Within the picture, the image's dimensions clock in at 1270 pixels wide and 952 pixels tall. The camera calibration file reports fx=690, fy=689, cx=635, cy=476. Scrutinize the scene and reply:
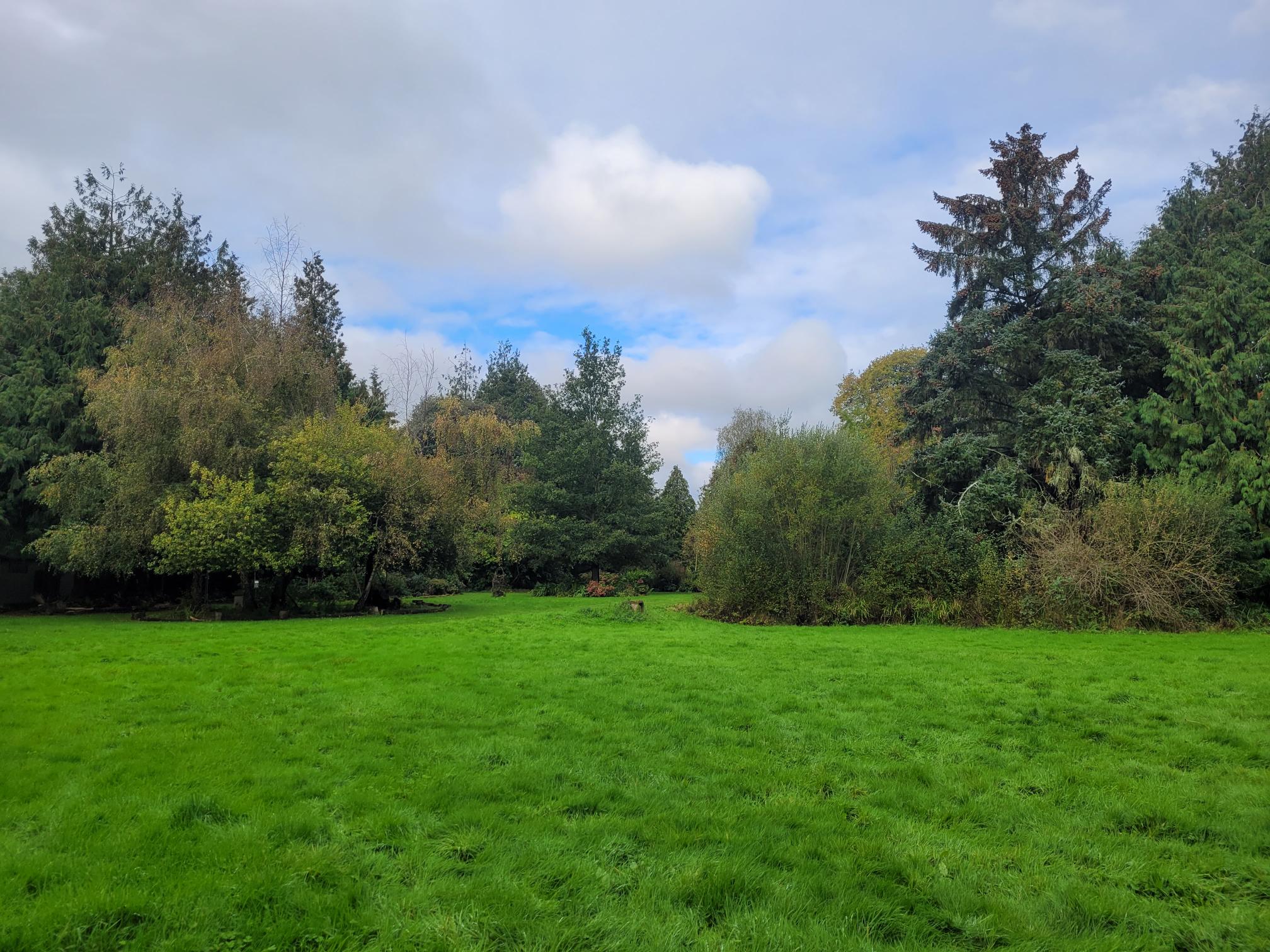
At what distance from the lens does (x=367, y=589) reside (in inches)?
792

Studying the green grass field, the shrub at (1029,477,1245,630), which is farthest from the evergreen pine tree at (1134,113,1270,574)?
the green grass field

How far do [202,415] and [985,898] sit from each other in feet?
61.0

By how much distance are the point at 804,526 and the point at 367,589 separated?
41.2 ft

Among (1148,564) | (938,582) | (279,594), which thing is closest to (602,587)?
(279,594)

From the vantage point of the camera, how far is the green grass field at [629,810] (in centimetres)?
301

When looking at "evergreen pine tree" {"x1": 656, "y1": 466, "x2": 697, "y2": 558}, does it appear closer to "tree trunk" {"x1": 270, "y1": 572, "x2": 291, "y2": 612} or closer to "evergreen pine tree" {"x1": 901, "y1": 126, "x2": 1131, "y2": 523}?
"evergreen pine tree" {"x1": 901, "y1": 126, "x2": 1131, "y2": 523}

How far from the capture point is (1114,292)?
19.4 m

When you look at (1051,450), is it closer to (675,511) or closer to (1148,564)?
(1148,564)

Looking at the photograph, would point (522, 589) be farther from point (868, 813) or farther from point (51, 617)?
point (868, 813)

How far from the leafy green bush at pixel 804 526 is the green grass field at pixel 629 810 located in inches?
338

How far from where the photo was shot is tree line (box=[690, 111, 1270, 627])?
15234mm

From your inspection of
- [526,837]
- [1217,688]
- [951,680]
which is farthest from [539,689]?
[1217,688]

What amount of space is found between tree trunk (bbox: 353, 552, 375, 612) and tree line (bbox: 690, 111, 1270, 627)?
9.64 meters

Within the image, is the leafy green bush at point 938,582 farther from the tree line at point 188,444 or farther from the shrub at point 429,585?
the shrub at point 429,585
